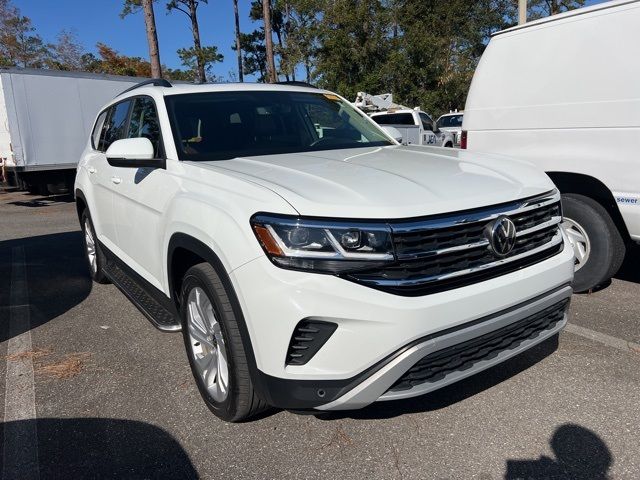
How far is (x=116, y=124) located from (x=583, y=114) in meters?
3.91

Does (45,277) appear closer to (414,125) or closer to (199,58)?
(414,125)

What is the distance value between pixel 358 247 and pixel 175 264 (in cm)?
133

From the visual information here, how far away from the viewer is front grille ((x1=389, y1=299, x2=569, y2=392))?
7.12 feet

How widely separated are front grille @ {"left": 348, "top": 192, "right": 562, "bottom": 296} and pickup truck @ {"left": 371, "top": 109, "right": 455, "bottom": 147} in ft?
44.5

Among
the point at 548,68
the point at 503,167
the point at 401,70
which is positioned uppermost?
the point at 401,70

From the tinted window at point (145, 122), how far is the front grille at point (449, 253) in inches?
73.5

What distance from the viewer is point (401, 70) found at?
93.2ft

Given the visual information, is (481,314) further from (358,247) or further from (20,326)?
(20,326)

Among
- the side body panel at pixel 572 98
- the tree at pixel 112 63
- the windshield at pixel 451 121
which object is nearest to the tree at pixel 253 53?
the tree at pixel 112 63

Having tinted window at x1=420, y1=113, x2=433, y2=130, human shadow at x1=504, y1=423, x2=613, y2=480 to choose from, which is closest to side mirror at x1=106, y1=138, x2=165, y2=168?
human shadow at x1=504, y1=423, x2=613, y2=480

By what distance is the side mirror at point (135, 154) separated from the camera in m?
3.06

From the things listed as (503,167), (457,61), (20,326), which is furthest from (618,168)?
(457,61)

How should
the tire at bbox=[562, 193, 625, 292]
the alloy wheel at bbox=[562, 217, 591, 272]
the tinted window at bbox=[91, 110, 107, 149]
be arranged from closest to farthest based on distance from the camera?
the tire at bbox=[562, 193, 625, 292] < the alloy wheel at bbox=[562, 217, 591, 272] < the tinted window at bbox=[91, 110, 107, 149]

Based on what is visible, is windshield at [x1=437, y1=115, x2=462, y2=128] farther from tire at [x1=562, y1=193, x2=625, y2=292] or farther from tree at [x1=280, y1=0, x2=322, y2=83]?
tire at [x1=562, y1=193, x2=625, y2=292]
